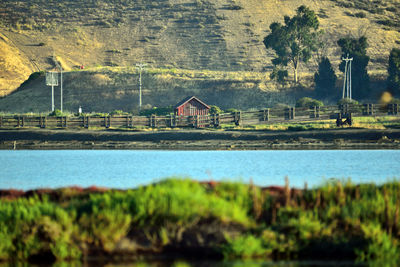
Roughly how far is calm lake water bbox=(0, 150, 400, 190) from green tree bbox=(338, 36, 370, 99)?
51129mm

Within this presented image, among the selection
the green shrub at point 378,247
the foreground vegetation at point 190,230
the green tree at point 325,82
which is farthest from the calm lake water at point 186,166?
the green tree at point 325,82

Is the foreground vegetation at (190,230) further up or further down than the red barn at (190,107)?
further down

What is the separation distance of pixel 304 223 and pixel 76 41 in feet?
472

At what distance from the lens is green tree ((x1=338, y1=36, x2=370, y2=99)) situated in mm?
108137

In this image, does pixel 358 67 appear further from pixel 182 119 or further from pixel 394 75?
pixel 182 119

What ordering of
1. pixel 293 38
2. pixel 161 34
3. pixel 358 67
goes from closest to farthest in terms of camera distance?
pixel 358 67
pixel 293 38
pixel 161 34

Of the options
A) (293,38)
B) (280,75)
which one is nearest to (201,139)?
(280,75)

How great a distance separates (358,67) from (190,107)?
3101cm

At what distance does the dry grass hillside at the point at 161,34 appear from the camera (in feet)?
466

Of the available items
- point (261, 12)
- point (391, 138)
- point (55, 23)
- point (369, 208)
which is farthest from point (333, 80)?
point (369, 208)

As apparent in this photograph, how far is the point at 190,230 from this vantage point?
16.3 metres

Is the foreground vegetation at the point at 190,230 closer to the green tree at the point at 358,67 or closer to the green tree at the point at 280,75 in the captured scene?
the green tree at the point at 358,67

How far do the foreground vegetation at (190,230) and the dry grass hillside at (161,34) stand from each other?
105100mm

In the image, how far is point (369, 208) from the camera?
55.8 feet
